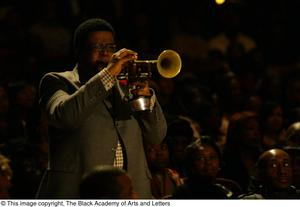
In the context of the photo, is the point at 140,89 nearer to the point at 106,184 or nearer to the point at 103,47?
the point at 103,47

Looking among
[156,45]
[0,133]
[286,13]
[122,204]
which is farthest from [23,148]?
[286,13]

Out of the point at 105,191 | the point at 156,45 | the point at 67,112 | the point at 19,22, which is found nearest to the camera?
the point at 105,191

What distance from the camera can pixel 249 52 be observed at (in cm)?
1206

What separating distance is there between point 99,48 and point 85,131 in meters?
0.52

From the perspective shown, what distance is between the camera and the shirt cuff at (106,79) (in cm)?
520

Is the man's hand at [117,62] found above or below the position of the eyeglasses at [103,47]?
below

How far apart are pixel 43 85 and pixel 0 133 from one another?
303cm

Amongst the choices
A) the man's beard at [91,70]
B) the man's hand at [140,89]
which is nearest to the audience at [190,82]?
the man's hand at [140,89]

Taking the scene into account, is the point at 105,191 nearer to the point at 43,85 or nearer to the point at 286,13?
the point at 43,85

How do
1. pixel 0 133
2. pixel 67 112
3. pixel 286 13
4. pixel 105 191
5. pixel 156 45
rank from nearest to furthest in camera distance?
pixel 105 191, pixel 67 112, pixel 0 133, pixel 156 45, pixel 286 13

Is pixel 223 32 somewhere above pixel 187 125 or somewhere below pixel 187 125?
above

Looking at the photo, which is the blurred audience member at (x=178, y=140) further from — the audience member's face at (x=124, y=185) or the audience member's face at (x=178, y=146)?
the audience member's face at (x=124, y=185)

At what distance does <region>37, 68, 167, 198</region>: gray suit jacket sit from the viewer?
517 centimetres

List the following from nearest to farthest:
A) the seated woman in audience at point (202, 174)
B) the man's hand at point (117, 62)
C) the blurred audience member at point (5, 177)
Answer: the man's hand at point (117, 62) → the seated woman in audience at point (202, 174) → the blurred audience member at point (5, 177)
